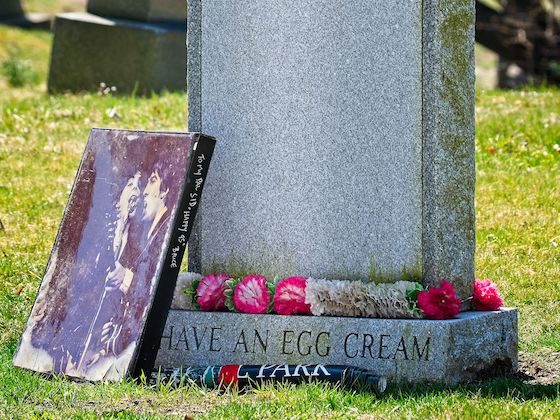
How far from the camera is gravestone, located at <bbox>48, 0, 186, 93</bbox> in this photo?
39.7 ft

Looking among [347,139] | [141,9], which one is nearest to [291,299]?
[347,139]

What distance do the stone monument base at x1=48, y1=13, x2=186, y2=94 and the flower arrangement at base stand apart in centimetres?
686

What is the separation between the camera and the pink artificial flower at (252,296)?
508 cm

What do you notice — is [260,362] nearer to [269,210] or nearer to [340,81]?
[269,210]

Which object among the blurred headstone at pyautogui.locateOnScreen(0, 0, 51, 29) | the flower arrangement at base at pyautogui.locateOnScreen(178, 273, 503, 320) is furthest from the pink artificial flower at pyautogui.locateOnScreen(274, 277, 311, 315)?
the blurred headstone at pyautogui.locateOnScreen(0, 0, 51, 29)

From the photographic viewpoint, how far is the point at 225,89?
5410 mm

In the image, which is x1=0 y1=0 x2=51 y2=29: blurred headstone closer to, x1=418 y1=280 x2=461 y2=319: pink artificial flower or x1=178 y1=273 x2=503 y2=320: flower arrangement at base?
x1=178 y1=273 x2=503 y2=320: flower arrangement at base

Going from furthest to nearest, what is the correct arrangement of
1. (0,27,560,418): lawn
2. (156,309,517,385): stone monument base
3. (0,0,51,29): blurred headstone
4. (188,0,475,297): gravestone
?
(0,0,51,29): blurred headstone < (188,0,475,297): gravestone < (156,309,517,385): stone monument base < (0,27,560,418): lawn

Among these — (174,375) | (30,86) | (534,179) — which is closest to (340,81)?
(174,375)

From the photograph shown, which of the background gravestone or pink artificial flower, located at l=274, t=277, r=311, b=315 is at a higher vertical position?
the background gravestone

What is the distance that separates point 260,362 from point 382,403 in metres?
0.77

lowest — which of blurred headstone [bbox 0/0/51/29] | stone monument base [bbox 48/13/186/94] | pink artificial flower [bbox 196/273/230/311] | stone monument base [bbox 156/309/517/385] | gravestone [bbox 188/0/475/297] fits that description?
stone monument base [bbox 156/309/517/385]

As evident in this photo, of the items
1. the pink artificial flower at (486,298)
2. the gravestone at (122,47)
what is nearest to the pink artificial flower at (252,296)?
the pink artificial flower at (486,298)

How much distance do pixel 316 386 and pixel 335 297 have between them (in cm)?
51
